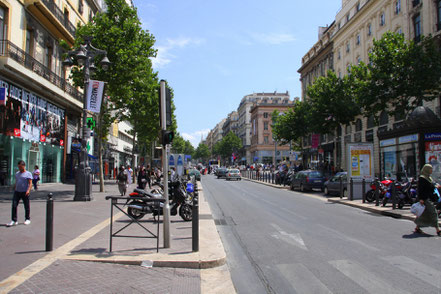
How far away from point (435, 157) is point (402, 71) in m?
12.3

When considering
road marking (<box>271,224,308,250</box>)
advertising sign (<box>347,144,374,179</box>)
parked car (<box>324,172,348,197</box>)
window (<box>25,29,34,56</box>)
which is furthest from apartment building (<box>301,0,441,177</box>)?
window (<box>25,29,34,56</box>)

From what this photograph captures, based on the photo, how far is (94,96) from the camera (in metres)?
15.9

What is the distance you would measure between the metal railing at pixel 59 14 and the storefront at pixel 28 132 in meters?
5.85

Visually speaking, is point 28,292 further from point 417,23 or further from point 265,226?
point 417,23

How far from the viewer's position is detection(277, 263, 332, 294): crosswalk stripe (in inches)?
187

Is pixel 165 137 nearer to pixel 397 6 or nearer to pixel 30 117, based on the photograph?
pixel 30 117

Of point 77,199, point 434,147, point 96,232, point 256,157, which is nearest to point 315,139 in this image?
point 434,147

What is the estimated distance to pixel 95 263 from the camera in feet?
19.3

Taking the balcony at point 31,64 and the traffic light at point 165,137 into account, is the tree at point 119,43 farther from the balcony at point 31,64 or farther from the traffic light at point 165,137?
the traffic light at point 165,137

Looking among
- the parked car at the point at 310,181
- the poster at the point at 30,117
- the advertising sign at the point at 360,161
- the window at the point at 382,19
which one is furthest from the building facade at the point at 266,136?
the advertising sign at the point at 360,161

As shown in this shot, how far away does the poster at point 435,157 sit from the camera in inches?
538

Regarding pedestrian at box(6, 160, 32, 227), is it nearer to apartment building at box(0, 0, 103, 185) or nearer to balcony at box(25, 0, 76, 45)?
apartment building at box(0, 0, 103, 185)

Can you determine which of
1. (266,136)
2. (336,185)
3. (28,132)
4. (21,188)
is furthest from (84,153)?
(266,136)

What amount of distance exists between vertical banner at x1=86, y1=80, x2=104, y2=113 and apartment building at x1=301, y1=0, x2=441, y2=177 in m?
12.9
